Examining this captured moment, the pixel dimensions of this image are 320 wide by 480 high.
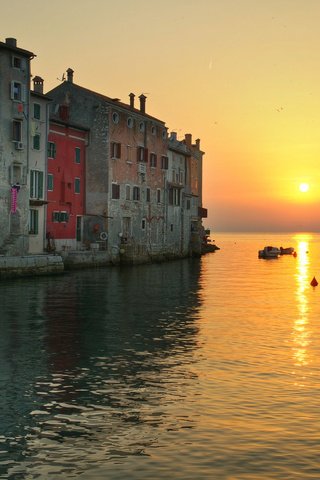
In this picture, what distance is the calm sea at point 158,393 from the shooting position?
30.6 feet

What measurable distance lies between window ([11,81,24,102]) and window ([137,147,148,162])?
21585 millimetres

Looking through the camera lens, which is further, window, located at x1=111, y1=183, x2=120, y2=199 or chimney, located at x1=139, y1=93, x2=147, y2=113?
chimney, located at x1=139, y1=93, x2=147, y2=113

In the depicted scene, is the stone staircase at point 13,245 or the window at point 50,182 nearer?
the stone staircase at point 13,245

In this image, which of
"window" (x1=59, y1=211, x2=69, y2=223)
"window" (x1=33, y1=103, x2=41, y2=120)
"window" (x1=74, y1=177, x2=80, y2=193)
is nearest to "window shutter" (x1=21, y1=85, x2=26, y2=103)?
"window" (x1=33, y1=103, x2=41, y2=120)

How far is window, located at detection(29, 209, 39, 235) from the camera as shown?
49.8 m

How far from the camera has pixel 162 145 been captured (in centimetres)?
7325

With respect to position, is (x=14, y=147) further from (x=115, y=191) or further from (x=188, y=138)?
(x=188, y=138)

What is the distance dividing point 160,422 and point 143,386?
2.67 m

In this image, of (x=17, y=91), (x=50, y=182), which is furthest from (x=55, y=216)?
(x=17, y=91)

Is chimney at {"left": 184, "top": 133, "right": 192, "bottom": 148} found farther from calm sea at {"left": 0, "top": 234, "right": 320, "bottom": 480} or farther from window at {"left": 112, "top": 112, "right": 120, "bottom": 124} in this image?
calm sea at {"left": 0, "top": 234, "right": 320, "bottom": 480}

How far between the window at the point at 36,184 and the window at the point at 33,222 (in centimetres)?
124

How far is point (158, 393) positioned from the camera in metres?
13.3

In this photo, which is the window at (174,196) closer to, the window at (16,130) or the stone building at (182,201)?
the stone building at (182,201)

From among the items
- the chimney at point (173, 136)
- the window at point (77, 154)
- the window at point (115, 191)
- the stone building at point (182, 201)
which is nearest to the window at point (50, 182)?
the window at point (77, 154)
